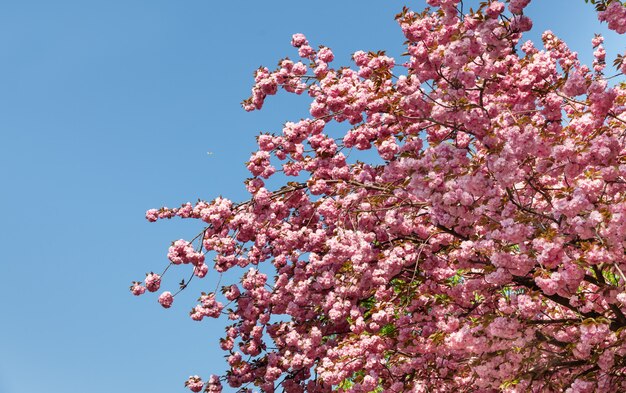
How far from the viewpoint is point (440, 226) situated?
890 centimetres

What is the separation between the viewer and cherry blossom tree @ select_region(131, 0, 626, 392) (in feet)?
24.9

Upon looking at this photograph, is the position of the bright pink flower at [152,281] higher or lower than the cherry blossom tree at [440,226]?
higher

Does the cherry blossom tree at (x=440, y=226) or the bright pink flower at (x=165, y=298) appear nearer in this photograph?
the cherry blossom tree at (x=440, y=226)

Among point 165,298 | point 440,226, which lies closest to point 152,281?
point 165,298

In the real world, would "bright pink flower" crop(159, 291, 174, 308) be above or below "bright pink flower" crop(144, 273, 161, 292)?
below

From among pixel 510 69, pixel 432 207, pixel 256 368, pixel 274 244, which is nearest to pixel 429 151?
pixel 432 207

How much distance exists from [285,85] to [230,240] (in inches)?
94.2

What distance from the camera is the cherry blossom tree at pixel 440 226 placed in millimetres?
7594

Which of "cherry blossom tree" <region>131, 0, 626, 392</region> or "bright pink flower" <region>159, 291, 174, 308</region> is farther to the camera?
"bright pink flower" <region>159, 291, 174, 308</region>

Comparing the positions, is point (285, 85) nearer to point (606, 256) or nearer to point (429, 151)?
point (429, 151)

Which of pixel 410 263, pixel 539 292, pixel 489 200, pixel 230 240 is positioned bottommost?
pixel 539 292

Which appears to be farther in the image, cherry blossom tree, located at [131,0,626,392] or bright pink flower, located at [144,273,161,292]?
bright pink flower, located at [144,273,161,292]

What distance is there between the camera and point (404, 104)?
912 centimetres

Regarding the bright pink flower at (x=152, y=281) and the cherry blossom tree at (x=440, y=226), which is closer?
the cherry blossom tree at (x=440, y=226)
